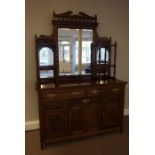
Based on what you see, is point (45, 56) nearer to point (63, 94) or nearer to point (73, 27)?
point (73, 27)

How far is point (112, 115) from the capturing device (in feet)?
A: 11.2

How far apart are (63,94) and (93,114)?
2.02 ft

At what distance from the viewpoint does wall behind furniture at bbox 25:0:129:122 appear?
11.2 feet

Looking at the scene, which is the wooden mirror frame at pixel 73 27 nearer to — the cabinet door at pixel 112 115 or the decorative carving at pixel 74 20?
the decorative carving at pixel 74 20

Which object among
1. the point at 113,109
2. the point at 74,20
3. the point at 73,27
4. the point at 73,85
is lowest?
the point at 113,109

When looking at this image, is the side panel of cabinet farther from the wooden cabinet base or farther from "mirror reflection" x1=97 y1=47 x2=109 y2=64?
"mirror reflection" x1=97 y1=47 x2=109 y2=64

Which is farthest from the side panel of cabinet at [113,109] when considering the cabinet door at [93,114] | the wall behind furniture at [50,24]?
the wall behind furniture at [50,24]

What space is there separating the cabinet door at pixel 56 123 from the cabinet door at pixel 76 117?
100 millimetres

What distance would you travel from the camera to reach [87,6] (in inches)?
144

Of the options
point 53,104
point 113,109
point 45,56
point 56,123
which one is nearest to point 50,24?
point 45,56
